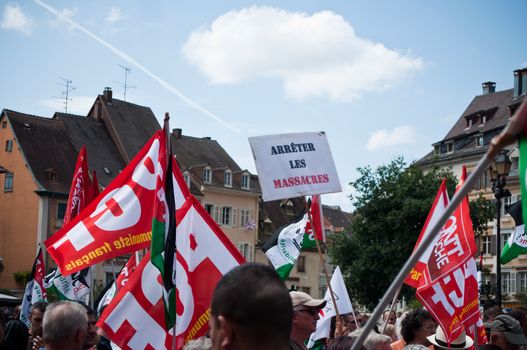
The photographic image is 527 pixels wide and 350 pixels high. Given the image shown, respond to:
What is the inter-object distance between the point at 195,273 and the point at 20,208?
52189 mm

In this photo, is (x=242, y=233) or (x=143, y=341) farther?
(x=242, y=233)

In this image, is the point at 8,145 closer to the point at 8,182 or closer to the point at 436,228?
the point at 8,182

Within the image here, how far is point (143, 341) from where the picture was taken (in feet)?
25.8

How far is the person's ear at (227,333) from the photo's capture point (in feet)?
9.77

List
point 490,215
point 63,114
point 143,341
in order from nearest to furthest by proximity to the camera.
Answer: point 143,341 → point 490,215 → point 63,114

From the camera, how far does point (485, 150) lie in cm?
6825

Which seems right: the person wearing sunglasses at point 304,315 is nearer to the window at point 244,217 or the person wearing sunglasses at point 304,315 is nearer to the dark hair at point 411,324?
the dark hair at point 411,324

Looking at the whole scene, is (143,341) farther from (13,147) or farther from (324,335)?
(13,147)

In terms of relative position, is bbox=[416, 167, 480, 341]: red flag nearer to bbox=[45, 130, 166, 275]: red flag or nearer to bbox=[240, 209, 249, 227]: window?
bbox=[45, 130, 166, 275]: red flag

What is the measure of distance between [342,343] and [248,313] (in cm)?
339

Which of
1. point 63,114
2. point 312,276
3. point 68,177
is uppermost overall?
point 63,114

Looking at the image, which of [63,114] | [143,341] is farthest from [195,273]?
[63,114]

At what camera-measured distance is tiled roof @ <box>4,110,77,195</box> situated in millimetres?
58312

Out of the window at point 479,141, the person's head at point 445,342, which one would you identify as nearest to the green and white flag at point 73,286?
the person's head at point 445,342
